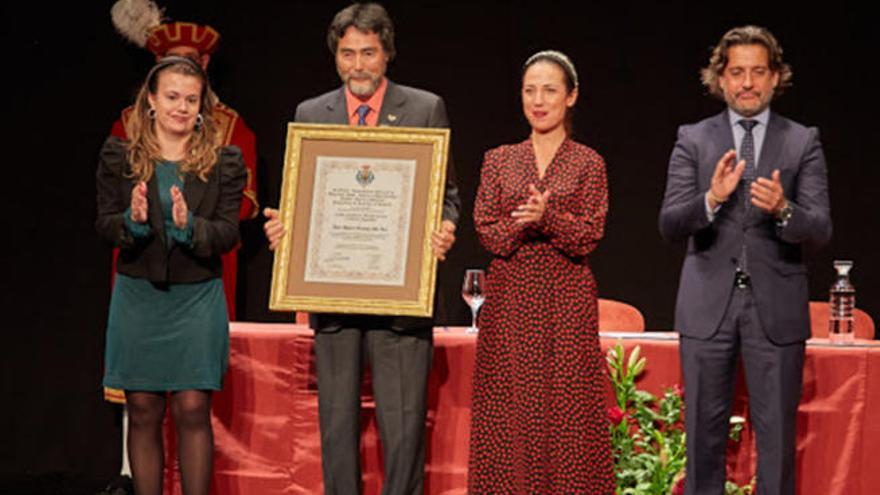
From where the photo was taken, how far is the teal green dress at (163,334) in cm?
387

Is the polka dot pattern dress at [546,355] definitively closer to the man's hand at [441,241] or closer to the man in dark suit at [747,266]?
the man's hand at [441,241]

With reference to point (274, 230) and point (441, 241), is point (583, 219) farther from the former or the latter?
point (274, 230)

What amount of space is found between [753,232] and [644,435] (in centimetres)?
89

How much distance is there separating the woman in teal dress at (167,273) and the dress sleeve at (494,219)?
0.83m

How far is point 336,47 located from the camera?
13.2 ft

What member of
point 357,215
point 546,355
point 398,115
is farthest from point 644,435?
point 398,115

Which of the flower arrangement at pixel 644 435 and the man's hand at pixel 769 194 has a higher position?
the man's hand at pixel 769 194

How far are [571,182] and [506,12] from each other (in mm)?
2596

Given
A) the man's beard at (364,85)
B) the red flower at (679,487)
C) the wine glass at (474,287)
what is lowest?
the red flower at (679,487)

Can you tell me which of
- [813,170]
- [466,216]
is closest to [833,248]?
[466,216]

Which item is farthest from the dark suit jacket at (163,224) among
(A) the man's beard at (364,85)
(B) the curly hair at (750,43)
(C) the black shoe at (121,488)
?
(C) the black shoe at (121,488)

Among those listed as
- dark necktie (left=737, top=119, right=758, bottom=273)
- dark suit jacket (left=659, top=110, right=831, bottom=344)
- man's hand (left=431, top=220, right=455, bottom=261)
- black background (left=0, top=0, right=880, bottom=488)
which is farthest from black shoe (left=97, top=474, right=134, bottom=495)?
dark necktie (left=737, top=119, right=758, bottom=273)

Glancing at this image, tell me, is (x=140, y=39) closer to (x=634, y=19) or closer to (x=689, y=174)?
(x=634, y=19)

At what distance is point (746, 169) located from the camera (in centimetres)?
397
